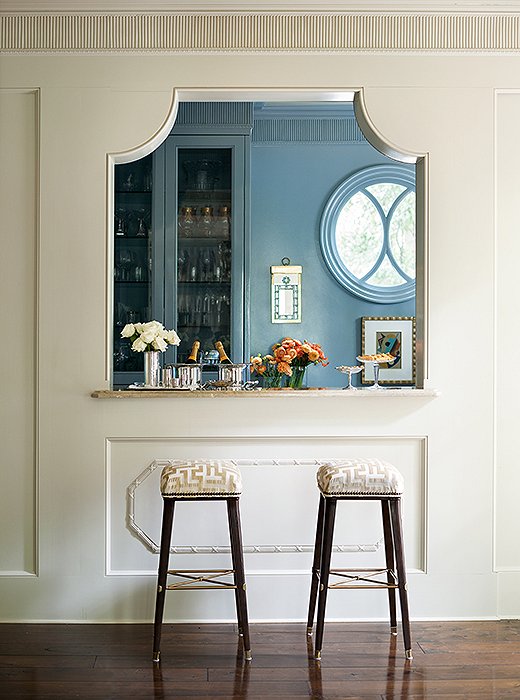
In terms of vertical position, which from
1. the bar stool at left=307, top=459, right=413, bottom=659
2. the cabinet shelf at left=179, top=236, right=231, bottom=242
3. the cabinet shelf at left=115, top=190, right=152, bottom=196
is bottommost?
the bar stool at left=307, top=459, right=413, bottom=659

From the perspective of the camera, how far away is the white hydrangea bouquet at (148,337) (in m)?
3.50

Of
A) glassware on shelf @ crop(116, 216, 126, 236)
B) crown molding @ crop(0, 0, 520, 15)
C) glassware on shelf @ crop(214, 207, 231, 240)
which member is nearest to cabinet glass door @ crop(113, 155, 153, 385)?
glassware on shelf @ crop(116, 216, 126, 236)

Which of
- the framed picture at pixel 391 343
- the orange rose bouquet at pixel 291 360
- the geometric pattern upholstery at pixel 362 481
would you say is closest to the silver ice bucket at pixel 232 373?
the orange rose bouquet at pixel 291 360

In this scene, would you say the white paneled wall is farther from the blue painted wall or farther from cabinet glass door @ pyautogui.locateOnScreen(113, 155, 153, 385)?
the blue painted wall

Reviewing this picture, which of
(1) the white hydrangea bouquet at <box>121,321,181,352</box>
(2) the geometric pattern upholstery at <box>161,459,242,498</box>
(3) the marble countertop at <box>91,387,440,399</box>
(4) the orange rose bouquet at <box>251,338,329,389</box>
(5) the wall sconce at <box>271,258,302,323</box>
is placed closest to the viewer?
(2) the geometric pattern upholstery at <box>161,459,242,498</box>

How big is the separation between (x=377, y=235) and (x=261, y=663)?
128 inches

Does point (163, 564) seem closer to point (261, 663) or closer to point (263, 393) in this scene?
point (261, 663)

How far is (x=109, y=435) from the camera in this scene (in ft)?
11.3

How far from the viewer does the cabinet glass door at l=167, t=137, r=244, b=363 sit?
4875 mm

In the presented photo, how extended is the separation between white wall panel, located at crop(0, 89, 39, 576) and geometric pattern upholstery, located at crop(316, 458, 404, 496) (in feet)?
4.50

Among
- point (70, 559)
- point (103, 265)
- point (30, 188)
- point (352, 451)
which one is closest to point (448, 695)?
point (352, 451)

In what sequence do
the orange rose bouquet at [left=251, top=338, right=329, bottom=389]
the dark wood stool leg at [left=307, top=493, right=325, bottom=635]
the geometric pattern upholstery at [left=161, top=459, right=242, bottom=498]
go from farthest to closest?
1. the orange rose bouquet at [left=251, top=338, right=329, bottom=389]
2. the dark wood stool leg at [left=307, top=493, right=325, bottom=635]
3. the geometric pattern upholstery at [left=161, top=459, right=242, bottom=498]

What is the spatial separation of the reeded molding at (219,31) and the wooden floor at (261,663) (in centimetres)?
252

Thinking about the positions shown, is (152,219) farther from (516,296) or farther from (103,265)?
(516,296)
